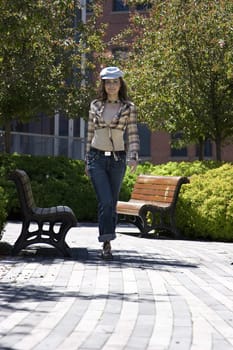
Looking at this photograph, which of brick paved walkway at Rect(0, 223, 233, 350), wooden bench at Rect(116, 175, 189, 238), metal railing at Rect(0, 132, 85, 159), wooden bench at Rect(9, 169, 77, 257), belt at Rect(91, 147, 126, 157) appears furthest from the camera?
metal railing at Rect(0, 132, 85, 159)

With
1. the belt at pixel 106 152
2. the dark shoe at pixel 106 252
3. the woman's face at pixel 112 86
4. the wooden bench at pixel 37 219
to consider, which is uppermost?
the woman's face at pixel 112 86

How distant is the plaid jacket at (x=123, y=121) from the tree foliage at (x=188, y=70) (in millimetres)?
9427

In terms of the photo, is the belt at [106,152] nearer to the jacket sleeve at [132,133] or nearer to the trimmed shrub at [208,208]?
the jacket sleeve at [132,133]

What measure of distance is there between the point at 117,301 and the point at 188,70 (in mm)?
13856

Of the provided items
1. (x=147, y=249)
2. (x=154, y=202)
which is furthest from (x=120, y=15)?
(x=147, y=249)

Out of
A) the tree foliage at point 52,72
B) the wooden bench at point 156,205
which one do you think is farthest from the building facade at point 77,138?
the wooden bench at point 156,205

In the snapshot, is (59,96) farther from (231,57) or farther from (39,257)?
(39,257)

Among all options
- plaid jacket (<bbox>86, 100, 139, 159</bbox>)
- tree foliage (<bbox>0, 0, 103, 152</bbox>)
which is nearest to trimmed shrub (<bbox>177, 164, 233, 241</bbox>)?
plaid jacket (<bbox>86, 100, 139, 159</bbox>)

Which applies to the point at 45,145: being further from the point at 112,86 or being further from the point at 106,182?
the point at 112,86

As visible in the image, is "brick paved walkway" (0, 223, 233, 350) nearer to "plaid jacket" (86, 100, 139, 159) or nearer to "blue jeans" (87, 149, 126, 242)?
"blue jeans" (87, 149, 126, 242)

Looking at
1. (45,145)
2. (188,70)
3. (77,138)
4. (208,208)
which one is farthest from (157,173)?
(77,138)

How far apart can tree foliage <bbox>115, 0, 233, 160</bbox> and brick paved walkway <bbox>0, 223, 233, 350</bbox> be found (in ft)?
32.8

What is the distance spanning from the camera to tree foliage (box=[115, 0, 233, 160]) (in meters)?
19.2

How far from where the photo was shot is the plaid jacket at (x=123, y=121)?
9.05 metres
